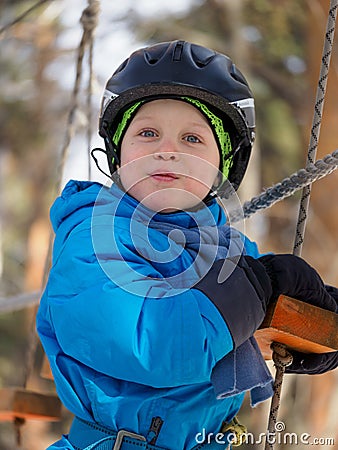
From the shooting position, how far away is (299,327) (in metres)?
1.51

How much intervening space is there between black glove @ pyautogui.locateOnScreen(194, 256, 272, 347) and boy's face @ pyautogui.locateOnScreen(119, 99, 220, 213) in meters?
0.22

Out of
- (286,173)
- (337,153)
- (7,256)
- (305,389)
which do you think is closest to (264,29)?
(286,173)

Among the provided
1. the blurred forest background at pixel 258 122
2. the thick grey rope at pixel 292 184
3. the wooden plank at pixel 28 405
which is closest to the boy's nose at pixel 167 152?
the thick grey rope at pixel 292 184

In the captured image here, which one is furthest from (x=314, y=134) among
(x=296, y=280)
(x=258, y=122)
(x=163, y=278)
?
(x=258, y=122)

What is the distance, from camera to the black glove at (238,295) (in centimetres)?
136

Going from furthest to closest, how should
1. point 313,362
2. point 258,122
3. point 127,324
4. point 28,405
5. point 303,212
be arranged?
point 258,122 < point 28,405 < point 303,212 < point 313,362 < point 127,324

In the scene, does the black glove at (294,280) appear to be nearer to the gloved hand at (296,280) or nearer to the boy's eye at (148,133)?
the gloved hand at (296,280)

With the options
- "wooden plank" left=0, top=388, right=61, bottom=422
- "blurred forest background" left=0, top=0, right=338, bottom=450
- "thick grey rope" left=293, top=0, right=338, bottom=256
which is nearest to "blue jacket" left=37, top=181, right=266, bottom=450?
"thick grey rope" left=293, top=0, right=338, bottom=256

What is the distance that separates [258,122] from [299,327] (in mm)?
8524

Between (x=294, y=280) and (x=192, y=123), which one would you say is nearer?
(x=294, y=280)

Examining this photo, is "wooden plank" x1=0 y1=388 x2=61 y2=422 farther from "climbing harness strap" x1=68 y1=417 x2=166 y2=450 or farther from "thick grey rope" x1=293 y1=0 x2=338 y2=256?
"thick grey rope" x1=293 y1=0 x2=338 y2=256

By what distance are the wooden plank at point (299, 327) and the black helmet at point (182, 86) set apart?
0.44 metres

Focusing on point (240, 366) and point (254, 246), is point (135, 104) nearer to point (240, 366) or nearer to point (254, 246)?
point (254, 246)

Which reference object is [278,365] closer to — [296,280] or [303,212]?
[296,280]
